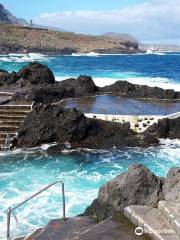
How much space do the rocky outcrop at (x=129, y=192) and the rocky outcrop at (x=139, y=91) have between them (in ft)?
44.5

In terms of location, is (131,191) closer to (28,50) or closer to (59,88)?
(59,88)

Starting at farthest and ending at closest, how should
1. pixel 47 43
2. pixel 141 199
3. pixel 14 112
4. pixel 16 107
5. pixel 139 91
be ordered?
pixel 47 43, pixel 139 91, pixel 16 107, pixel 14 112, pixel 141 199

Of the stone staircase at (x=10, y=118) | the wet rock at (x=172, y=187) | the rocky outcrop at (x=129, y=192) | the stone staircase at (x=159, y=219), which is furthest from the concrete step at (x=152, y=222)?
the stone staircase at (x=10, y=118)

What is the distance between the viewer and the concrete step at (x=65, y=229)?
5977 millimetres

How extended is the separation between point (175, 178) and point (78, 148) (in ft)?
23.9

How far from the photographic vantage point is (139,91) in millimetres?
21656

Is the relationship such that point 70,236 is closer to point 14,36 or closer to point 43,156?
point 43,156

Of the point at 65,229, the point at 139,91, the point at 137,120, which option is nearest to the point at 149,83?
the point at 139,91

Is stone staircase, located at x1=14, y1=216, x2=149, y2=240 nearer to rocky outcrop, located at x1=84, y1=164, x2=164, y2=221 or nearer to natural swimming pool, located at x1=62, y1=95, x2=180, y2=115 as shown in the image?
rocky outcrop, located at x1=84, y1=164, x2=164, y2=221

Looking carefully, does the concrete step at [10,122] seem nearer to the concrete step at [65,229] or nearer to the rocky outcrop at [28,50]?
the concrete step at [65,229]

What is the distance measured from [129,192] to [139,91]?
47.8 feet

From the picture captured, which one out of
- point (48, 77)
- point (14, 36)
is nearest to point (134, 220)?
point (48, 77)

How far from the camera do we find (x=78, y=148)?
14.1 m

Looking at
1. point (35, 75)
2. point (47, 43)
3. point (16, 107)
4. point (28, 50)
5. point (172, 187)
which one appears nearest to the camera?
point (172, 187)
